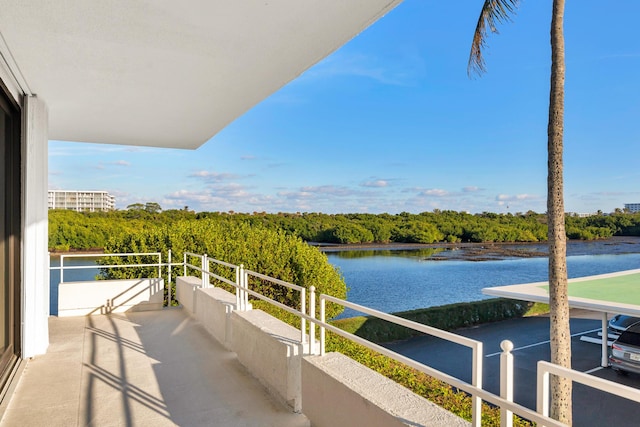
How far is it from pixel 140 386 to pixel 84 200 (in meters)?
18.8

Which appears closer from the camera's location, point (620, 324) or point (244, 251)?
point (244, 251)

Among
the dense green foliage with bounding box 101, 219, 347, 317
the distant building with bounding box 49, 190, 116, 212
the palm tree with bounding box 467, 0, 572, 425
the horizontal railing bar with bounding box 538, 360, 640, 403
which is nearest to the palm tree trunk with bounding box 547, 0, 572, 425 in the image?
the palm tree with bounding box 467, 0, 572, 425

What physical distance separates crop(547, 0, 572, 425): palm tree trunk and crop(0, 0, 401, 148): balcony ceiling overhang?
5122mm

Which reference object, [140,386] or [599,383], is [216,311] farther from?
[599,383]

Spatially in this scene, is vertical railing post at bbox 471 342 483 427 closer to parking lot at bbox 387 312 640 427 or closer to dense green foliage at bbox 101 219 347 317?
parking lot at bbox 387 312 640 427

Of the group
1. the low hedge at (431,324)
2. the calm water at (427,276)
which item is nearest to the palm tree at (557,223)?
the low hedge at (431,324)

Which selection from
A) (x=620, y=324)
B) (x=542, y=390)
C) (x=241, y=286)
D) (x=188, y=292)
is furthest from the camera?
(x=620, y=324)

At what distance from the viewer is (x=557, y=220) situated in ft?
22.9

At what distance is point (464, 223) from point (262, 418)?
119 feet

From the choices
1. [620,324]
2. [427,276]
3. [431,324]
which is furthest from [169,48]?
[427,276]

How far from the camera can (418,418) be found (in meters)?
1.81

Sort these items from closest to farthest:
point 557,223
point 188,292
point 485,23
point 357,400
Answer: point 357,400
point 188,292
point 557,223
point 485,23

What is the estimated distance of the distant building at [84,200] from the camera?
16750 millimetres

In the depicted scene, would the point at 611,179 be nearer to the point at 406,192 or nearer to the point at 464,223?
the point at 464,223
